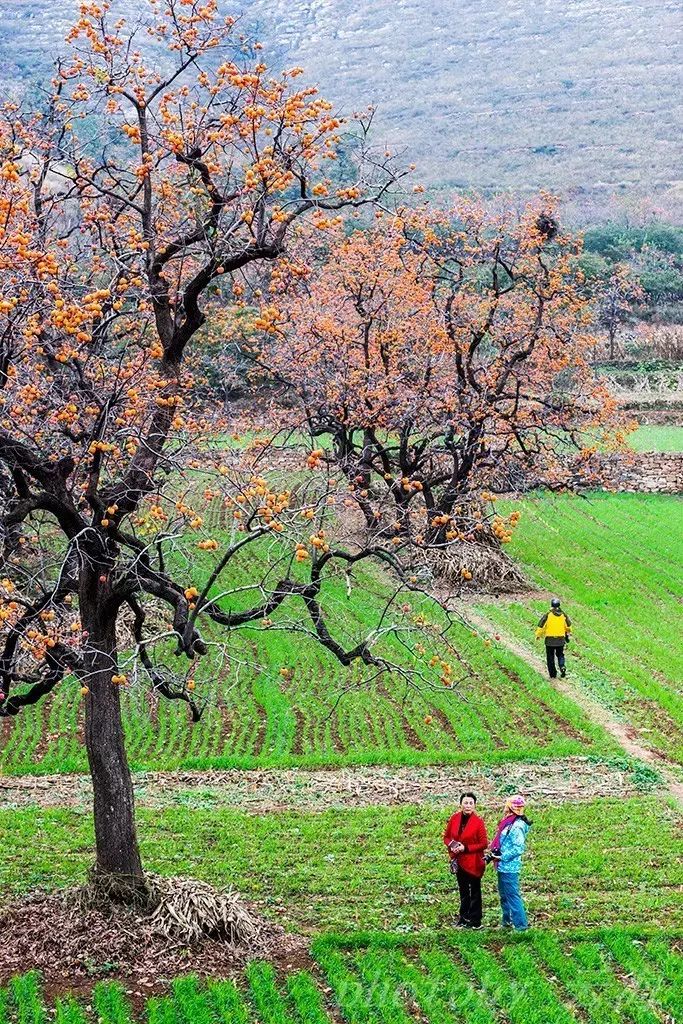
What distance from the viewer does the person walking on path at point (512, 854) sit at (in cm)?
1141

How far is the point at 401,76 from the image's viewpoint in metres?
144

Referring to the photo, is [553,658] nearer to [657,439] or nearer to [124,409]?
[124,409]

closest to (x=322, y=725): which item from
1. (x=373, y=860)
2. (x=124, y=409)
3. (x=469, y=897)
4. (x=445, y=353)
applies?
(x=373, y=860)

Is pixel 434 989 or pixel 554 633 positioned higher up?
pixel 554 633

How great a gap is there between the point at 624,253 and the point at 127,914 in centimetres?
6626

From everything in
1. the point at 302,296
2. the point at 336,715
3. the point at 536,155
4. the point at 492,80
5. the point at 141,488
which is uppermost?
the point at 492,80

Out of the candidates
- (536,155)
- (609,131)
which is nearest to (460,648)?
(536,155)

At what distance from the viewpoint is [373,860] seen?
13.5 meters

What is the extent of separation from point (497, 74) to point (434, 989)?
150513 millimetres

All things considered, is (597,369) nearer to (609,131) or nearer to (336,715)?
(336,715)

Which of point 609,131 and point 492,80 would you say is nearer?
point 609,131

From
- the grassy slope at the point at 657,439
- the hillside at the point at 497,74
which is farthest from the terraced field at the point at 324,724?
the hillside at the point at 497,74

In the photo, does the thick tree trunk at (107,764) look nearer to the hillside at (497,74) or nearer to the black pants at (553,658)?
the black pants at (553,658)

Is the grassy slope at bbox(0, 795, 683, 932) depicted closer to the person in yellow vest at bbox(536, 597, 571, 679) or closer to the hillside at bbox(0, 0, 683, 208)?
the person in yellow vest at bbox(536, 597, 571, 679)
